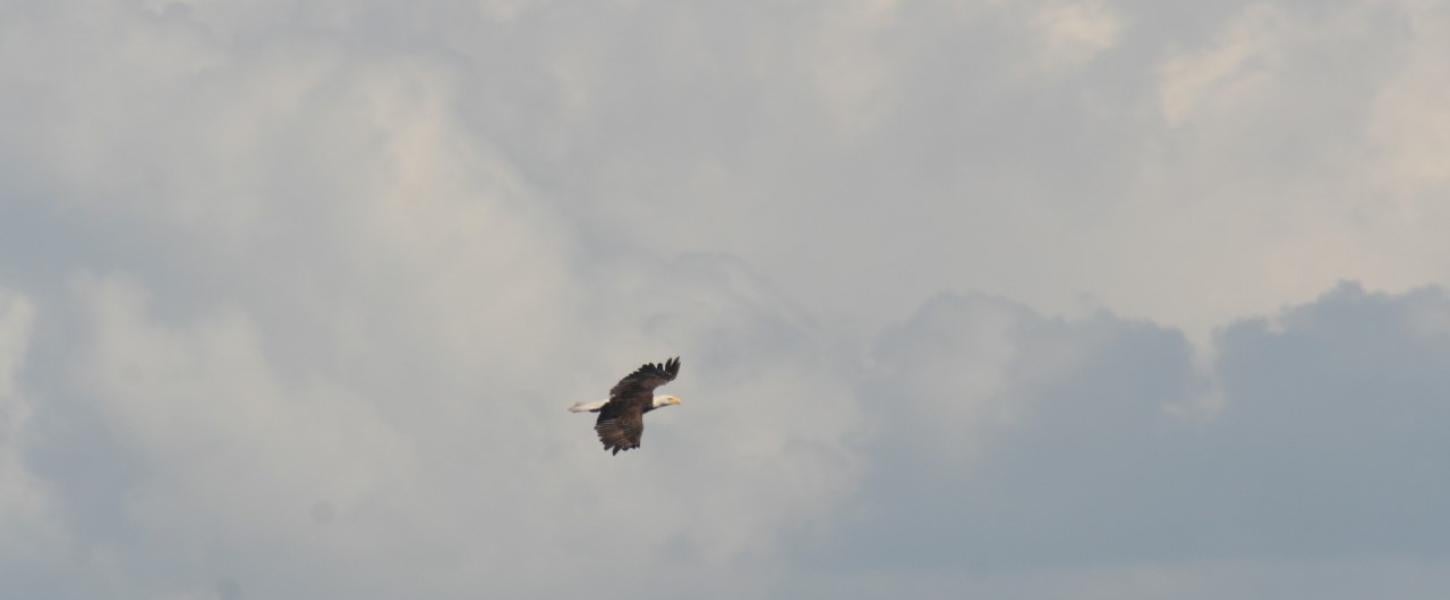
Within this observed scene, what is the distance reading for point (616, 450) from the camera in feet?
461

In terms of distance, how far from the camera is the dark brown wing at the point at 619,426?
460 feet

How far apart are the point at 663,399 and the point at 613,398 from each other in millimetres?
4243

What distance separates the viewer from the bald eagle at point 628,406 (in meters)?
140

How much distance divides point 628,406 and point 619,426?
0.95 metres

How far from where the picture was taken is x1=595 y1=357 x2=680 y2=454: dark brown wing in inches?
5497

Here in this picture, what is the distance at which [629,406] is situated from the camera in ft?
460

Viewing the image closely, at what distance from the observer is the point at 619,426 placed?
140 metres

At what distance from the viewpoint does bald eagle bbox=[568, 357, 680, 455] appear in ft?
458

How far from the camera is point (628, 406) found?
140 meters

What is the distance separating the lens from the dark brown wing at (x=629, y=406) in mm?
139625

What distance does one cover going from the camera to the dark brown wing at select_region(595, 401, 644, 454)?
140 meters

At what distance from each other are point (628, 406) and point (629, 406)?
0.04 metres

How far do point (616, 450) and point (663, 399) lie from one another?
4.07 meters
